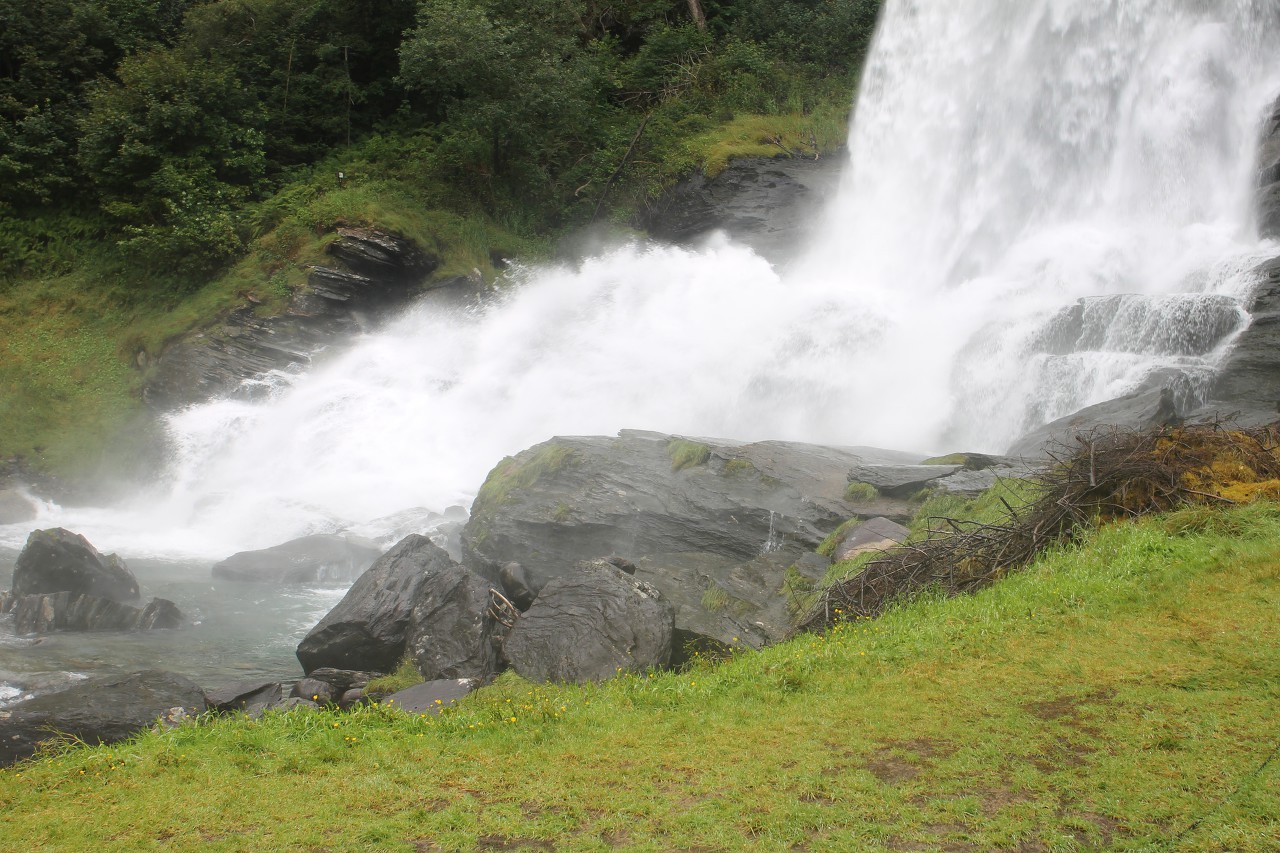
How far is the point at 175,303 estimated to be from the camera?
25.0 m

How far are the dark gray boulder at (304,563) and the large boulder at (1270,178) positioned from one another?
18.1 meters

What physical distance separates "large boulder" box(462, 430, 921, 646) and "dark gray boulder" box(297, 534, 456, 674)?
1749 millimetres

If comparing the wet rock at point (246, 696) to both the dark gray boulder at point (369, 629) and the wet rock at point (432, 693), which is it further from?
the wet rock at point (432, 693)

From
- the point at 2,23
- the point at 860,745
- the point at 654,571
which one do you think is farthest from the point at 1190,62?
the point at 2,23

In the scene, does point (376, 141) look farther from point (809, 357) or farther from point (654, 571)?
point (654, 571)

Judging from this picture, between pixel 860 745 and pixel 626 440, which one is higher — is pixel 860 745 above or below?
below

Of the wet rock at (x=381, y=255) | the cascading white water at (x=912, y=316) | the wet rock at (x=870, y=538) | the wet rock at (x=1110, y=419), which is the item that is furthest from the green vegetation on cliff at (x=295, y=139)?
the wet rock at (x=870, y=538)

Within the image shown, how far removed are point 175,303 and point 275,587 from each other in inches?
527

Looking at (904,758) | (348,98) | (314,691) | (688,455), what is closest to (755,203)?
(348,98)

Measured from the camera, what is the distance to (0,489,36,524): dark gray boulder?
1867 centimetres

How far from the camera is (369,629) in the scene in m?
10.5

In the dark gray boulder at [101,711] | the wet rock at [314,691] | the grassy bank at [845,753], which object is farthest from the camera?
the wet rock at [314,691]

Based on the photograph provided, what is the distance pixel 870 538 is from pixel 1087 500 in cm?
252

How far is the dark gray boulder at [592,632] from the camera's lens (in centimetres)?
859
